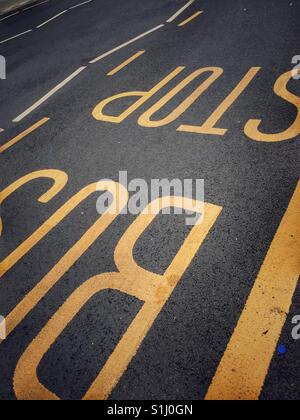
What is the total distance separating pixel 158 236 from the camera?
128 inches

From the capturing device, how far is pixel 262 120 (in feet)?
14.6

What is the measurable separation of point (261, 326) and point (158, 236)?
1.26 meters

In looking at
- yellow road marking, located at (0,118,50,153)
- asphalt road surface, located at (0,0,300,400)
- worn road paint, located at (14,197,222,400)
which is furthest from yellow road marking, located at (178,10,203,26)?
worn road paint, located at (14,197,222,400)

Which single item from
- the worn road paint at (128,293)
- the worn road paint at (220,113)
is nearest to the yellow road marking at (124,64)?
the worn road paint at (220,113)

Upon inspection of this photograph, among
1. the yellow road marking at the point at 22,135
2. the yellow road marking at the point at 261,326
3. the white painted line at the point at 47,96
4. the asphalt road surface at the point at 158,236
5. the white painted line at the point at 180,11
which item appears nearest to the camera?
the yellow road marking at the point at 261,326

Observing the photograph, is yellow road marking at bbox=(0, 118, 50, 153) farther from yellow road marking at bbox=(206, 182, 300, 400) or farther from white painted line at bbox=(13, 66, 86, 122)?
yellow road marking at bbox=(206, 182, 300, 400)

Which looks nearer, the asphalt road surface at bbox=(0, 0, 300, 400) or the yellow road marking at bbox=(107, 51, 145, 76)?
the asphalt road surface at bbox=(0, 0, 300, 400)

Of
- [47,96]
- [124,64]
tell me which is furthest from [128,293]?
[124,64]

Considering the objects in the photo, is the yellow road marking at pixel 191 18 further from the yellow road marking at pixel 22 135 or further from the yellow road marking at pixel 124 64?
the yellow road marking at pixel 22 135

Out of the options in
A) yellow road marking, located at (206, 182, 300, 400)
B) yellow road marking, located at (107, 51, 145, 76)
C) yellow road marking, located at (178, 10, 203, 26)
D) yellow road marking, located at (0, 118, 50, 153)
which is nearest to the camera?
yellow road marking, located at (206, 182, 300, 400)

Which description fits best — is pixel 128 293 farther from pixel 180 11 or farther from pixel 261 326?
pixel 180 11

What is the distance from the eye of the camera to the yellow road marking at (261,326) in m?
2.14

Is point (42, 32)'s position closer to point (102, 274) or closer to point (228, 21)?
point (228, 21)

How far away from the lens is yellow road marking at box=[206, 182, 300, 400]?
2139mm
